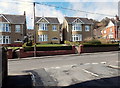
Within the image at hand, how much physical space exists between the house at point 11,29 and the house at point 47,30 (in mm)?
4075

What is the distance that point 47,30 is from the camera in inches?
1545

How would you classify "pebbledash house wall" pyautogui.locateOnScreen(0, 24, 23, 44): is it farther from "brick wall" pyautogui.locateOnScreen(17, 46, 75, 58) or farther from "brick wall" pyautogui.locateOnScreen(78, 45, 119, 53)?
"brick wall" pyautogui.locateOnScreen(78, 45, 119, 53)

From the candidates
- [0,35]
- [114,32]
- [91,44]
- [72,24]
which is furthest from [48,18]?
[114,32]

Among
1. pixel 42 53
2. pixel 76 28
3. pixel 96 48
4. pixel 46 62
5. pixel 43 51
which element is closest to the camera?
pixel 46 62

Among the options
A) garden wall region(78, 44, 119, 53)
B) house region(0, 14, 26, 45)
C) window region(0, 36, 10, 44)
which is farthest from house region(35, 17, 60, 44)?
garden wall region(78, 44, 119, 53)

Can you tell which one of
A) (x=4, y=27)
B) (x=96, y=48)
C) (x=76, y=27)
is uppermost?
(x=76, y=27)

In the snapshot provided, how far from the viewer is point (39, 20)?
38250mm

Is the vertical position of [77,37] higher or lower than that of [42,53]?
higher

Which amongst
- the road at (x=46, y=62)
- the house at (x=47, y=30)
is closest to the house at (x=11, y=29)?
the house at (x=47, y=30)

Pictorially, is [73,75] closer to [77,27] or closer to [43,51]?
[43,51]

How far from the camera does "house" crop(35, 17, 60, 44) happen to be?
126ft

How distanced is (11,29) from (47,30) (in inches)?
353

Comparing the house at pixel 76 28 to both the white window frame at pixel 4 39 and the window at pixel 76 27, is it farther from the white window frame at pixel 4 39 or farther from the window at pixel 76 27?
the white window frame at pixel 4 39

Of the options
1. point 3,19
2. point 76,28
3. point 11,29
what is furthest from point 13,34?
point 76,28
